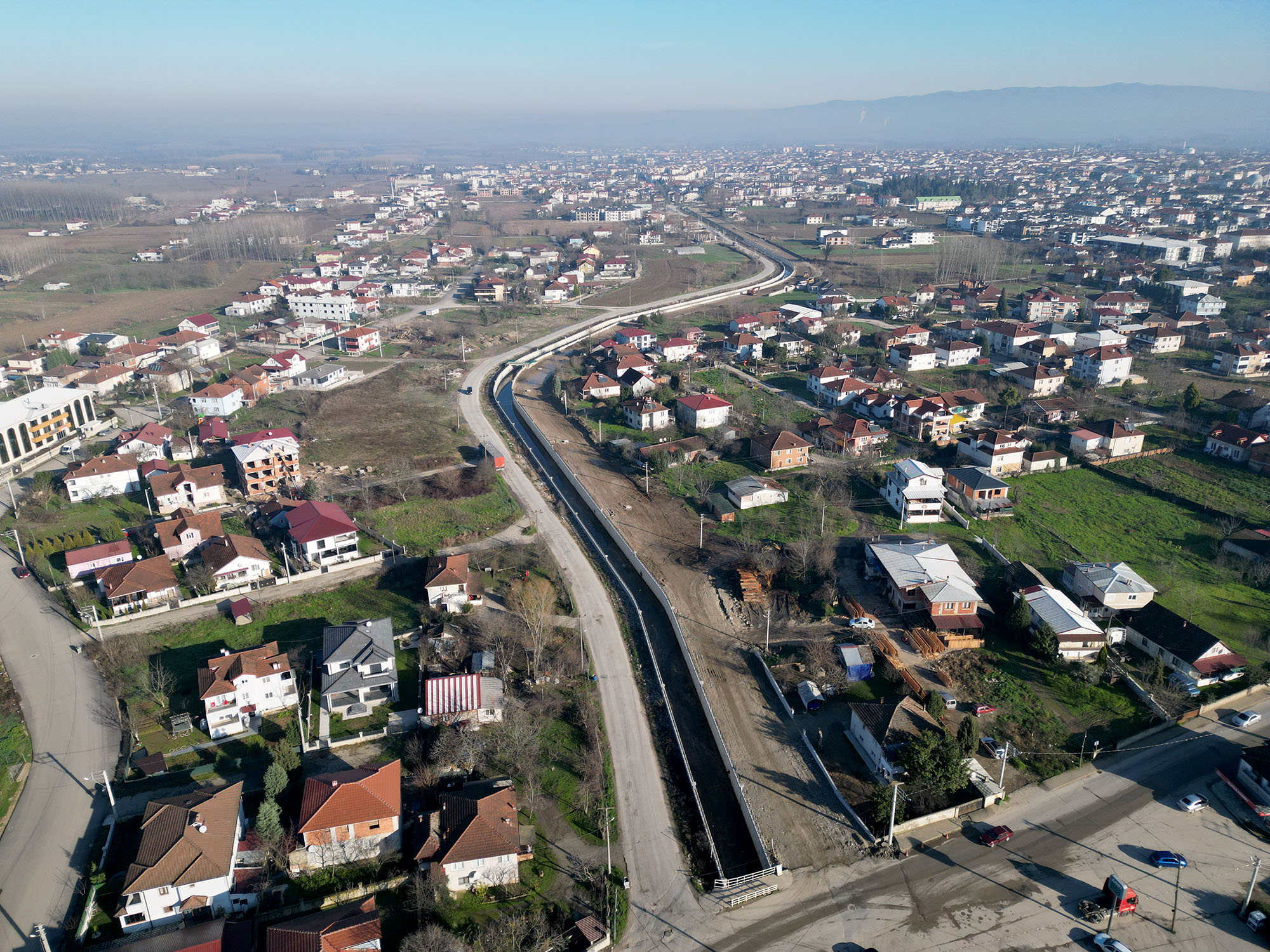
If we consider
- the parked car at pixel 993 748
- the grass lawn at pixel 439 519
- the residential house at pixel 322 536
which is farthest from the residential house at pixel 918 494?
the residential house at pixel 322 536

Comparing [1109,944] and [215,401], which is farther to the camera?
[215,401]

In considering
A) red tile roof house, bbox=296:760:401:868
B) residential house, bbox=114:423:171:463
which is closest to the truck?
red tile roof house, bbox=296:760:401:868

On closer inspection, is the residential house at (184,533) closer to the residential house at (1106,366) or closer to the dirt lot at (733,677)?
the dirt lot at (733,677)

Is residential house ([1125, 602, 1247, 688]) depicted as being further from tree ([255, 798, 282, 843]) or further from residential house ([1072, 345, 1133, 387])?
residential house ([1072, 345, 1133, 387])

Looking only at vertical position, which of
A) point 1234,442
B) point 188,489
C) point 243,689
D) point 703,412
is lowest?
point 243,689

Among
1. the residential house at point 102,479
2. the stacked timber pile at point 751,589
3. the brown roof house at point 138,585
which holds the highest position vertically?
the residential house at point 102,479

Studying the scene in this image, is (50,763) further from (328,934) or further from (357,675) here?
(328,934)

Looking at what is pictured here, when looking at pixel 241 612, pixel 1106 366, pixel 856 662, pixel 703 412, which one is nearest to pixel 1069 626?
pixel 856 662
